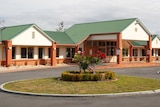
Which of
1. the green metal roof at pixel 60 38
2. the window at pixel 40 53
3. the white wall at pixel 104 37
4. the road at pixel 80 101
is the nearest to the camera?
the road at pixel 80 101

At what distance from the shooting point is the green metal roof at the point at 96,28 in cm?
4275

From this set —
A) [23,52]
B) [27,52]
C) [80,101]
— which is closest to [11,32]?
[23,52]

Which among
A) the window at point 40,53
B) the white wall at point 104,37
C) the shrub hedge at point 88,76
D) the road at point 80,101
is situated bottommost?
the road at point 80,101

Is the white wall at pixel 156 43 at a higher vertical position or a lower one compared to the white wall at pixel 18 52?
higher

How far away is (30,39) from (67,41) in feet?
25.9

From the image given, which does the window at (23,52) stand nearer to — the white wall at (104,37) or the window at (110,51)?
the white wall at (104,37)

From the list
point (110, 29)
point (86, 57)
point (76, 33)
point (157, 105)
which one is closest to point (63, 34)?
point (76, 33)

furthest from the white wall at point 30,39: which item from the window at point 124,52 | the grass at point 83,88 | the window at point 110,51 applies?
the grass at point 83,88

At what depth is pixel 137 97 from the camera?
1338cm

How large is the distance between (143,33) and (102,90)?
32.7 metres

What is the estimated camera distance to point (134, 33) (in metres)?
44.0

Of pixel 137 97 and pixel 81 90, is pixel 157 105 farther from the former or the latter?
pixel 81 90

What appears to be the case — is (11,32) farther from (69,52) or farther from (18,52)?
(69,52)

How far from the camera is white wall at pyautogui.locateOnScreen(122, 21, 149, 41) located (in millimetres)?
42188
